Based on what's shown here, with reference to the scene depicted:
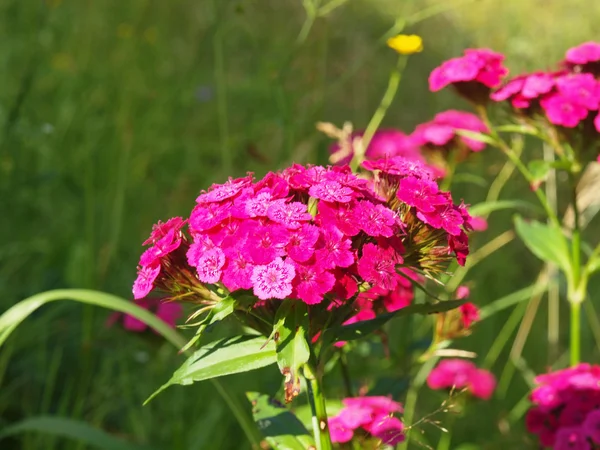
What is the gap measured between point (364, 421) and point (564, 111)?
86cm

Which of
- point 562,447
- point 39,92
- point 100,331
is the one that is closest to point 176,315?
point 100,331

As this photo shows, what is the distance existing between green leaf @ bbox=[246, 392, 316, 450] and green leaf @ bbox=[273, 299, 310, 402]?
30 centimetres

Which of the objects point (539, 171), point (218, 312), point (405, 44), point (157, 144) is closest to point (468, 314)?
point (539, 171)

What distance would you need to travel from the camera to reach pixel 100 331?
8.15ft

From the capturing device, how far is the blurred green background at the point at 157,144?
89.2 inches

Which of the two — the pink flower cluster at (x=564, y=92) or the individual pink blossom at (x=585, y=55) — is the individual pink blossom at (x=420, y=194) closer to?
the pink flower cluster at (x=564, y=92)

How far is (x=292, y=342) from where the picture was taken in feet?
3.42

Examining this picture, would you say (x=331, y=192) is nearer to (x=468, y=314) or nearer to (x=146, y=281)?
(x=146, y=281)

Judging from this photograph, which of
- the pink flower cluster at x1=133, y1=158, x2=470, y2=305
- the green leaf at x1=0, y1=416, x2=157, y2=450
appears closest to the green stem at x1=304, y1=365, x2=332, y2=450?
the pink flower cluster at x1=133, y1=158, x2=470, y2=305

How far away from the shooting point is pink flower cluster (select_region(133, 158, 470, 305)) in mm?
991

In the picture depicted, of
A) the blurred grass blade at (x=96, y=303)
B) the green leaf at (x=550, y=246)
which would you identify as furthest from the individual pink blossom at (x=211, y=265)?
the green leaf at (x=550, y=246)

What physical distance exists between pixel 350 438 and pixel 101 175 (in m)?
2.16

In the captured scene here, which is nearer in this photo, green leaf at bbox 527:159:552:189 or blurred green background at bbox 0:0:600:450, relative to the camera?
green leaf at bbox 527:159:552:189

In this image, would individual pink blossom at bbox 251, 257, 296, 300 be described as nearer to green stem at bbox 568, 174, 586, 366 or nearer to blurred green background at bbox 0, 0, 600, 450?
blurred green background at bbox 0, 0, 600, 450
